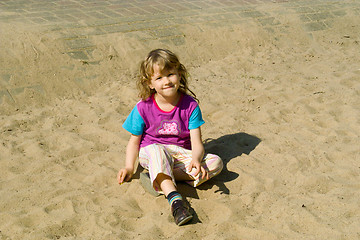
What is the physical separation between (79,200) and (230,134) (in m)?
1.60

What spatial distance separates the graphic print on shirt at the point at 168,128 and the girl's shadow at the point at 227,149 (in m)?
0.40

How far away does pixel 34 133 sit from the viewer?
431cm

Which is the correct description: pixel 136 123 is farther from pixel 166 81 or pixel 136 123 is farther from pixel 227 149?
pixel 227 149

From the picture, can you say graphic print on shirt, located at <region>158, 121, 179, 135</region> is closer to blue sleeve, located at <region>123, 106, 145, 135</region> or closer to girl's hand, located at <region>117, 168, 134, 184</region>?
blue sleeve, located at <region>123, 106, 145, 135</region>

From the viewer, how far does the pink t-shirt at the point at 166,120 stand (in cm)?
350

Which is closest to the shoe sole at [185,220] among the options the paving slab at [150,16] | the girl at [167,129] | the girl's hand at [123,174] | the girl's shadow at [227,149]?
the girl at [167,129]

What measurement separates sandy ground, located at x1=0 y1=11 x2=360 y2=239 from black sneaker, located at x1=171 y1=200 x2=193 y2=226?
6cm

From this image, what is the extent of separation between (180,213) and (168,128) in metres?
0.77

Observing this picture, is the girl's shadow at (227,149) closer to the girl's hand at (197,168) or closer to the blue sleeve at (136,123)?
the girl's hand at (197,168)

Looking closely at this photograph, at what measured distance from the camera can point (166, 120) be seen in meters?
3.51

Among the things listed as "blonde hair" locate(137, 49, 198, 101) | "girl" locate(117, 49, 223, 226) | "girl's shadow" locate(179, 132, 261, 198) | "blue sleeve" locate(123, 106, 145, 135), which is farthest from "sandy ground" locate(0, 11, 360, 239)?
"blonde hair" locate(137, 49, 198, 101)

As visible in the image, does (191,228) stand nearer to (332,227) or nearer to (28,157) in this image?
(332,227)

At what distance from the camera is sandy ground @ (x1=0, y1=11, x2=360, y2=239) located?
9.93ft

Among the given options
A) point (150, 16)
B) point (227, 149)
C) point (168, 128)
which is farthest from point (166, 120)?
point (150, 16)
